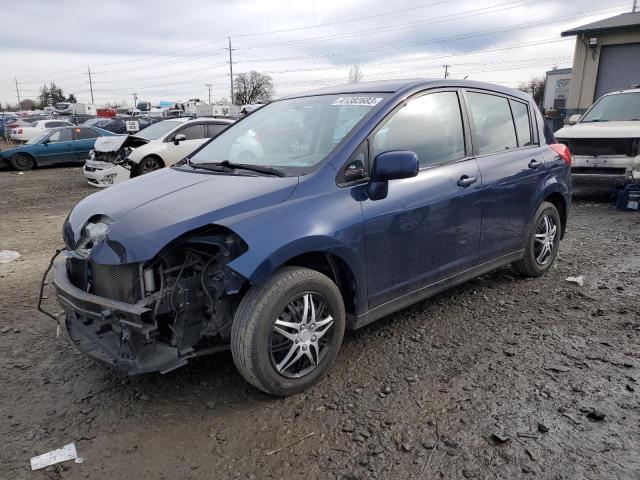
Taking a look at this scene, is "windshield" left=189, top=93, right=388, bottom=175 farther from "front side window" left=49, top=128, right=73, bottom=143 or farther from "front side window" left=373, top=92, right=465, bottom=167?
"front side window" left=49, top=128, right=73, bottom=143

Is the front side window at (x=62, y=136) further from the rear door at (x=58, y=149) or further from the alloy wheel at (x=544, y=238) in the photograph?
the alloy wheel at (x=544, y=238)

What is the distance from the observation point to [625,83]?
59.9ft

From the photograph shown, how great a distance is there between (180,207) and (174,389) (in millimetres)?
1150

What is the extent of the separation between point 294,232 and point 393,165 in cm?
75

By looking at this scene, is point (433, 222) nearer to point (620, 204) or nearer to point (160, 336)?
point (160, 336)

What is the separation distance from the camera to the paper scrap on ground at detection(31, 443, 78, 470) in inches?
93.1

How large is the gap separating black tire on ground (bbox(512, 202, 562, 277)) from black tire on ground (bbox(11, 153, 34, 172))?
Result: 16.0 meters

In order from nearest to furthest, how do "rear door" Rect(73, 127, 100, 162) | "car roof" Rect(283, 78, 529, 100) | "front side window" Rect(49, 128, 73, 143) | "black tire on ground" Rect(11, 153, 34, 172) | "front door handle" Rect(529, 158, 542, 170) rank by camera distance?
"car roof" Rect(283, 78, 529, 100) → "front door handle" Rect(529, 158, 542, 170) → "black tire on ground" Rect(11, 153, 34, 172) → "front side window" Rect(49, 128, 73, 143) → "rear door" Rect(73, 127, 100, 162)

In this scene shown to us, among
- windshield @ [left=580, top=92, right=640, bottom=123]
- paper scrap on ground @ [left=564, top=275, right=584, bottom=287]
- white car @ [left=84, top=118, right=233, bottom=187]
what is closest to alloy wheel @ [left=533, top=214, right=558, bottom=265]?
paper scrap on ground @ [left=564, top=275, right=584, bottom=287]

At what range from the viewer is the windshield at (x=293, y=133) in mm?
3225

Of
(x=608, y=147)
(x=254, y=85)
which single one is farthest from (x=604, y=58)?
(x=254, y=85)

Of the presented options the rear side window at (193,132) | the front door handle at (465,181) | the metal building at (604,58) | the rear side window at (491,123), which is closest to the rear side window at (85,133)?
the rear side window at (193,132)

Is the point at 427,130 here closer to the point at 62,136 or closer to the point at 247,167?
the point at 247,167

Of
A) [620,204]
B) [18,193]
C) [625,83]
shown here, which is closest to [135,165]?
[18,193]
